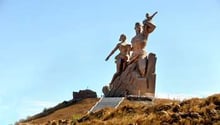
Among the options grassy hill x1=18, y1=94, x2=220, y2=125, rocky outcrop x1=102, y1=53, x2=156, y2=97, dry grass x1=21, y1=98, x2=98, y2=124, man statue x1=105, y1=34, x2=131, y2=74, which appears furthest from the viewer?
man statue x1=105, y1=34, x2=131, y2=74

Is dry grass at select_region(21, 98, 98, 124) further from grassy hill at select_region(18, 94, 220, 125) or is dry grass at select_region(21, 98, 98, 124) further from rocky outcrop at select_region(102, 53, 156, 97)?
grassy hill at select_region(18, 94, 220, 125)

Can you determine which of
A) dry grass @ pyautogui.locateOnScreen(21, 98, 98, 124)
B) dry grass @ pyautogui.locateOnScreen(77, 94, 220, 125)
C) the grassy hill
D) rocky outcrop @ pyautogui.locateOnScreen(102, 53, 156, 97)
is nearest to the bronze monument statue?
rocky outcrop @ pyautogui.locateOnScreen(102, 53, 156, 97)

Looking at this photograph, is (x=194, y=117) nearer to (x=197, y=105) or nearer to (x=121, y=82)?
(x=197, y=105)

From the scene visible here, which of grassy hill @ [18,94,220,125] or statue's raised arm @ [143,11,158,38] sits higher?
statue's raised arm @ [143,11,158,38]

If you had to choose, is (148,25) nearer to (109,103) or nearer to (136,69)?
(136,69)

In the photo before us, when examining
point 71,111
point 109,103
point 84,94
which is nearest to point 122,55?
point 84,94

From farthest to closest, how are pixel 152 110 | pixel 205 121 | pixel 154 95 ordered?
1. pixel 154 95
2. pixel 152 110
3. pixel 205 121

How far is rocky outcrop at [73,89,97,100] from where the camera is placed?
31984 mm

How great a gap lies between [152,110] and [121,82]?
493 inches

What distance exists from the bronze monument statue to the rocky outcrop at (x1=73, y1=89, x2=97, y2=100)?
1662 millimetres

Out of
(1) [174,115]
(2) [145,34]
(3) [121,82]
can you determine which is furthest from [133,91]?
(1) [174,115]

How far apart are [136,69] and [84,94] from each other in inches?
202

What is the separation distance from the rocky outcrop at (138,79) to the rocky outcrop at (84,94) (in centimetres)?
231

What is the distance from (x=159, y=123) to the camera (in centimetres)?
1479
